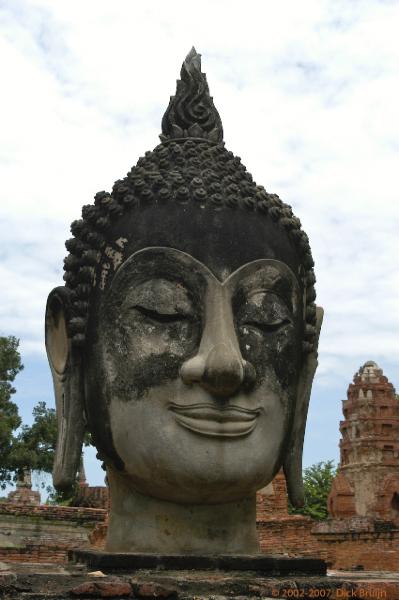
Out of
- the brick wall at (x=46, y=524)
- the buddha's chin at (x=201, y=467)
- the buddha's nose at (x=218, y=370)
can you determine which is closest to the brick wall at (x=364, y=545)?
the brick wall at (x=46, y=524)

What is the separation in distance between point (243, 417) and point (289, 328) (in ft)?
1.83

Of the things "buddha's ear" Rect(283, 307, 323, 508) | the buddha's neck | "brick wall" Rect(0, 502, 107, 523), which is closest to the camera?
the buddha's neck

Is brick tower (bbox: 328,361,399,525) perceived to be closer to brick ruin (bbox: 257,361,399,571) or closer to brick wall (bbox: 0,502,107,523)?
brick ruin (bbox: 257,361,399,571)

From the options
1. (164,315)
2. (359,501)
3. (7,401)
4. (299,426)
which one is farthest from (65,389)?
(359,501)

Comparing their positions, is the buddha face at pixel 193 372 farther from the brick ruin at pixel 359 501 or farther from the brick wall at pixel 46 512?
the brick wall at pixel 46 512

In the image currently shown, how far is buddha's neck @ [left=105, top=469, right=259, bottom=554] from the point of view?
145 inches

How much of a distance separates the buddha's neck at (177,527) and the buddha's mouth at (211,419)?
0.45 m

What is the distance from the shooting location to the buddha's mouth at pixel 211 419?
349 centimetres

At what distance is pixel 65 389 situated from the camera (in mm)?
3961

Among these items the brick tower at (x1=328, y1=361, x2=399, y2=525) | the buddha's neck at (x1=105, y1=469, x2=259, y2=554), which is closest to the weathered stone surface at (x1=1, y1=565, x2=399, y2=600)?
the buddha's neck at (x1=105, y1=469, x2=259, y2=554)

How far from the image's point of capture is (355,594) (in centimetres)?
329

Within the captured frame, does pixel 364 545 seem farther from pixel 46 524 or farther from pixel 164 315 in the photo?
pixel 164 315

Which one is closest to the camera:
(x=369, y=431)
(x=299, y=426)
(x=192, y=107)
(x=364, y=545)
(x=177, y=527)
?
(x=177, y=527)

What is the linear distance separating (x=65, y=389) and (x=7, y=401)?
2604 cm
